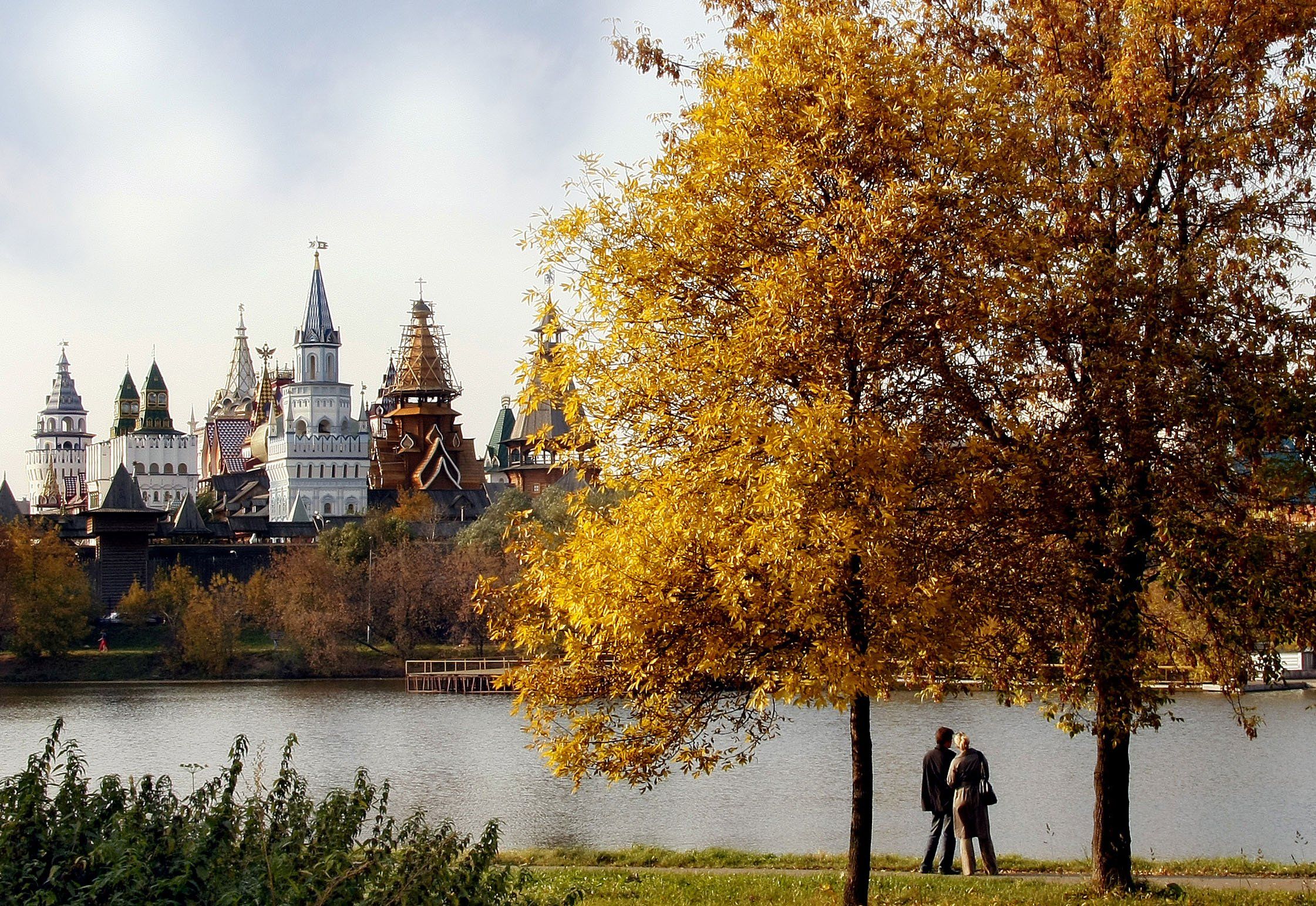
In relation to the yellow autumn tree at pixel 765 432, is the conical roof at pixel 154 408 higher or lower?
higher

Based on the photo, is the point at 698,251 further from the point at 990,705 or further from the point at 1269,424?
the point at 990,705

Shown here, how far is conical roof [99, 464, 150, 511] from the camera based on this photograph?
83.3m

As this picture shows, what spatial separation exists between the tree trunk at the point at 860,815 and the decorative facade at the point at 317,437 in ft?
342

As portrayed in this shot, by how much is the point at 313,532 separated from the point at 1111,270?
91961mm

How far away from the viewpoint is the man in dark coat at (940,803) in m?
15.5

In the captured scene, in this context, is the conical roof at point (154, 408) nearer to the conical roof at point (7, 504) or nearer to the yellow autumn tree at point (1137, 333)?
the conical roof at point (7, 504)

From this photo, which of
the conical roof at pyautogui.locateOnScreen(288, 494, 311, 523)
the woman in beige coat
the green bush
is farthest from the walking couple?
the conical roof at pyautogui.locateOnScreen(288, 494, 311, 523)

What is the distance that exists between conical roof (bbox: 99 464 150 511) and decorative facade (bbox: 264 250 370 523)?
26.4m

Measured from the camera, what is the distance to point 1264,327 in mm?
11680

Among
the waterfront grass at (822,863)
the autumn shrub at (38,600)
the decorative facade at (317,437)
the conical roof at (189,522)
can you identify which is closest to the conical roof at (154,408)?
the decorative facade at (317,437)

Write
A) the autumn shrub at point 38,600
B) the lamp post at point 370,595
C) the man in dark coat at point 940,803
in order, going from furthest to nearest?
the lamp post at point 370,595, the autumn shrub at point 38,600, the man in dark coat at point 940,803

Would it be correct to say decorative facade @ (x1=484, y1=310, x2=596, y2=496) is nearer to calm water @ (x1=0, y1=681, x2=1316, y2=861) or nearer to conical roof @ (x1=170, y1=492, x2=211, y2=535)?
calm water @ (x1=0, y1=681, x2=1316, y2=861)

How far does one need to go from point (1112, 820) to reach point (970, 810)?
7.68 feet

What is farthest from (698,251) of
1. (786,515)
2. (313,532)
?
(313,532)
